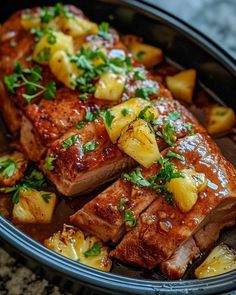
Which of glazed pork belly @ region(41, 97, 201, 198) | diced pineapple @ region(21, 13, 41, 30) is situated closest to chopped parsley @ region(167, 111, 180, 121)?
glazed pork belly @ region(41, 97, 201, 198)

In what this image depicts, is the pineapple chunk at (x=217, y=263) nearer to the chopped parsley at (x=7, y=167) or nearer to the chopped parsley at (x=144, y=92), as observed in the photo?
the chopped parsley at (x=144, y=92)

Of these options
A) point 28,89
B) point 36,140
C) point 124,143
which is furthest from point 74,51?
point 124,143

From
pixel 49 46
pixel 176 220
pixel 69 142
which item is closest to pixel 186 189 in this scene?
pixel 176 220

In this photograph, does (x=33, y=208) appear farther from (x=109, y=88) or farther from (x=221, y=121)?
(x=221, y=121)

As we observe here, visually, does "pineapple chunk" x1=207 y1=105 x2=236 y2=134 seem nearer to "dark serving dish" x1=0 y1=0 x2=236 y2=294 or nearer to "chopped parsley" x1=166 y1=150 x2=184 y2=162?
→ "dark serving dish" x1=0 y1=0 x2=236 y2=294

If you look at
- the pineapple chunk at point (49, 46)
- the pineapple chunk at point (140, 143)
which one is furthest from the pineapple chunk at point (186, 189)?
the pineapple chunk at point (49, 46)

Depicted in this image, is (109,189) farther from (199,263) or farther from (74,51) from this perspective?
(74,51)
